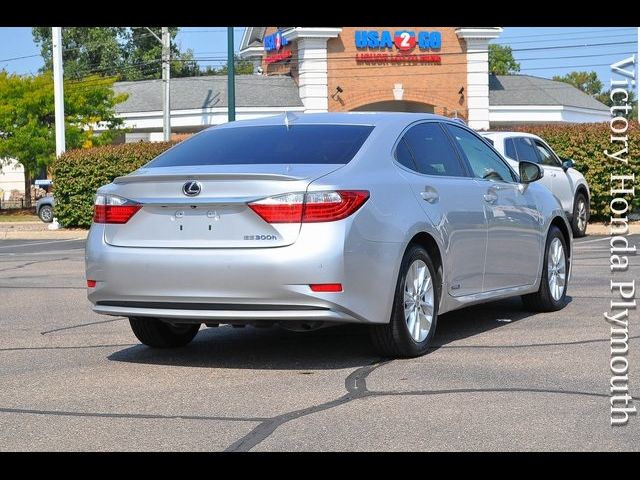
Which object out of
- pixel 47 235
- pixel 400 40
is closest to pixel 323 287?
pixel 47 235

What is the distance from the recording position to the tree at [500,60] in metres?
92.4

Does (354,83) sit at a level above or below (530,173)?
above

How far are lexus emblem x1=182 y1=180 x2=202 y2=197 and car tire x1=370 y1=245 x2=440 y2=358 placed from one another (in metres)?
1.42

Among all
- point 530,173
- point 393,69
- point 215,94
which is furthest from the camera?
point 215,94

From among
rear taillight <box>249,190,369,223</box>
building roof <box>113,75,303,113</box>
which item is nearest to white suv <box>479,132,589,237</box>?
rear taillight <box>249,190,369,223</box>

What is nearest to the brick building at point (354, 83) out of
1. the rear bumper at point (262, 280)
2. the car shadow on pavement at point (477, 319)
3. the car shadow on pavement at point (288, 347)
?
the car shadow on pavement at point (477, 319)

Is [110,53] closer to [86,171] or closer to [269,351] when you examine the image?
[86,171]

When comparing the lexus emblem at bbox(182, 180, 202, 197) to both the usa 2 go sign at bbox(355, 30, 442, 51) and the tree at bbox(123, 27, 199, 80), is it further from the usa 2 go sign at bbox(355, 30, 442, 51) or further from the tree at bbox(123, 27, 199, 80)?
the tree at bbox(123, 27, 199, 80)

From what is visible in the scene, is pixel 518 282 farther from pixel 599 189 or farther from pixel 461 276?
pixel 599 189

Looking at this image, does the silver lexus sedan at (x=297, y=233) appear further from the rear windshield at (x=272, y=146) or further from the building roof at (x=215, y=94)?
the building roof at (x=215, y=94)

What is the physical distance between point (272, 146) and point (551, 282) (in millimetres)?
3208

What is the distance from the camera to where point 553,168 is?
18781 mm

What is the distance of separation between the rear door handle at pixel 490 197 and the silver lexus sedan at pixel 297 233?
0.46 feet

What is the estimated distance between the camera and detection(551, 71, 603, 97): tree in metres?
110
